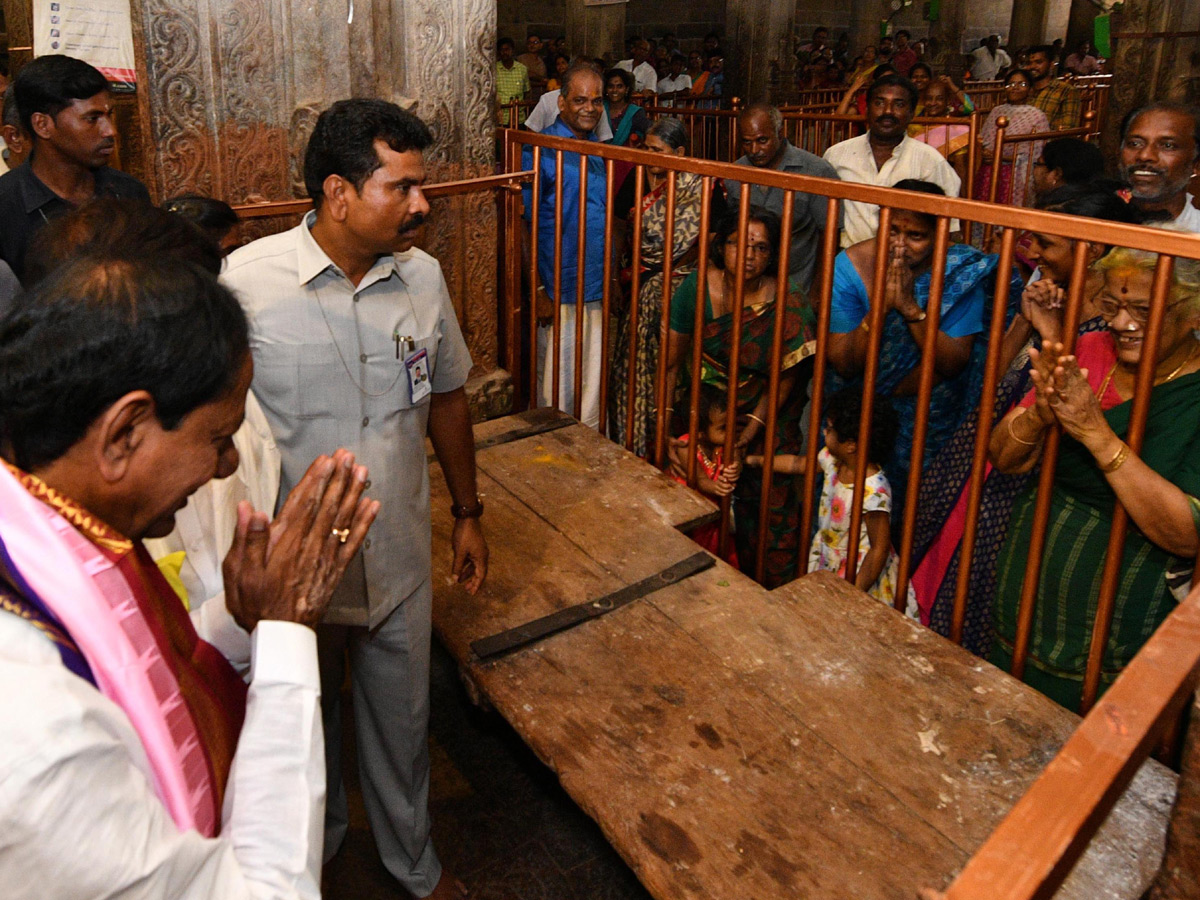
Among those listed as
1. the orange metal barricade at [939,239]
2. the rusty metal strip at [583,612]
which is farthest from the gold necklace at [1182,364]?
the rusty metal strip at [583,612]

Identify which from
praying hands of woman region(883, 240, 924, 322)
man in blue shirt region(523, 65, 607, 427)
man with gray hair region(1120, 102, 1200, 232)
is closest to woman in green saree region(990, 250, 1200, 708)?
praying hands of woman region(883, 240, 924, 322)

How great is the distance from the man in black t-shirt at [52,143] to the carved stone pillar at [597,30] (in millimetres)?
12244

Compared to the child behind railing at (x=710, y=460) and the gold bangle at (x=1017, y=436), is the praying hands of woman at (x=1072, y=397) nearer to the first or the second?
the gold bangle at (x=1017, y=436)

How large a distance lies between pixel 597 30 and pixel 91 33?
11.8m

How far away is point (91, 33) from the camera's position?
3.73 m

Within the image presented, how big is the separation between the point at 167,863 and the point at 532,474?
2.34m

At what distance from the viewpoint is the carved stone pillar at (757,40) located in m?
13.1

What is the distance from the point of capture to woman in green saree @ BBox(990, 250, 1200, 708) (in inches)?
82.6

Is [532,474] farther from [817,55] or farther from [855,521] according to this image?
[817,55]

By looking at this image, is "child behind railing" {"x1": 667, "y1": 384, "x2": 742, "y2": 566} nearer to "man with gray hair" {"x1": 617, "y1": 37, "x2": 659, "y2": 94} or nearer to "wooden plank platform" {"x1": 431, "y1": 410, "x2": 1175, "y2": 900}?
"wooden plank platform" {"x1": 431, "y1": 410, "x2": 1175, "y2": 900}

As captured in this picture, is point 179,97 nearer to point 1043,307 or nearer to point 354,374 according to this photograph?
point 354,374

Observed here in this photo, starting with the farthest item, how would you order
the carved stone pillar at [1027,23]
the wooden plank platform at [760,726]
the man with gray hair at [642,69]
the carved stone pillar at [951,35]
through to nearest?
1. the carved stone pillar at [1027,23]
2. the carved stone pillar at [951,35]
3. the man with gray hair at [642,69]
4. the wooden plank platform at [760,726]

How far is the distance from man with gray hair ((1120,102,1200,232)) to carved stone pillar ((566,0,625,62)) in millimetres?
11533

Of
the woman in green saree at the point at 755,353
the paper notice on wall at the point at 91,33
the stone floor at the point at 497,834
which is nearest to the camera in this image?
the stone floor at the point at 497,834
